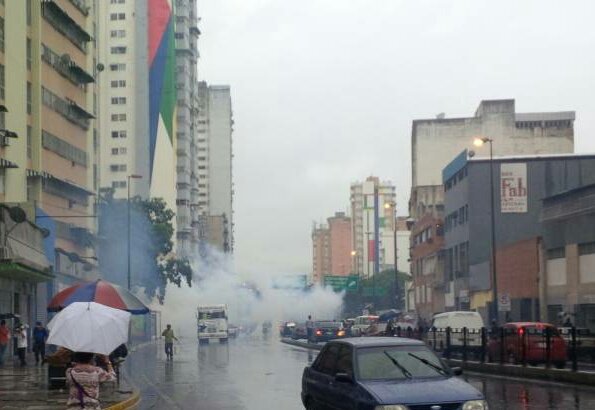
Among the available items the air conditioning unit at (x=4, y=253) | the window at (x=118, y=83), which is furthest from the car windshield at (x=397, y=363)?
the window at (x=118, y=83)

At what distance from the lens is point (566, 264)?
51.8m

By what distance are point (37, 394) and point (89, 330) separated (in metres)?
11.4

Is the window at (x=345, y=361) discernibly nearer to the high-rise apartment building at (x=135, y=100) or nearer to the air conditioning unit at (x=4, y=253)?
the air conditioning unit at (x=4, y=253)

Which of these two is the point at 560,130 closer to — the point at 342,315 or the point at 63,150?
the point at 342,315

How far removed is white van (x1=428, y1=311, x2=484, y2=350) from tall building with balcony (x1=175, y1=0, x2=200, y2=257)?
9158 cm

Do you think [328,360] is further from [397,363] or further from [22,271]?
[22,271]

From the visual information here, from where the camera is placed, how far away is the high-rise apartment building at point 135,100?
126 meters

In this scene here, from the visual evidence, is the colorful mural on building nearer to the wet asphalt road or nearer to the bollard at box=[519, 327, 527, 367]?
the wet asphalt road

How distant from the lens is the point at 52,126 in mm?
55844

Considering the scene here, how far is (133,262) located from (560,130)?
42.0 meters

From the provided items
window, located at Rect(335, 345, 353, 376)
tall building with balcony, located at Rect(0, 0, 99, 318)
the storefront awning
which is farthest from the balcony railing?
window, located at Rect(335, 345, 353, 376)

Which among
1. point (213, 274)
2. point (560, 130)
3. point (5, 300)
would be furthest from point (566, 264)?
point (213, 274)

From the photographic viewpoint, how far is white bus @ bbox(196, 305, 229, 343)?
249ft

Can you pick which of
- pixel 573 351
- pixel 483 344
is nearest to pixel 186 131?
pixel 483 344
